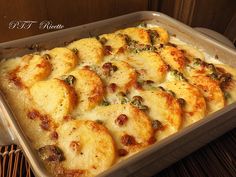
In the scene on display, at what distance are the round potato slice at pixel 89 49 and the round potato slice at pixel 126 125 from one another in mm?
477

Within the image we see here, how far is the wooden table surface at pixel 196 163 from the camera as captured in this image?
1498 mm

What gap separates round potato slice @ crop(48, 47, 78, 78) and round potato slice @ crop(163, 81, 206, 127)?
0.62 metres

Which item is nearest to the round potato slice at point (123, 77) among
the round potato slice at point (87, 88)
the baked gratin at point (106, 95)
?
the baked gratin at point (106, 95)

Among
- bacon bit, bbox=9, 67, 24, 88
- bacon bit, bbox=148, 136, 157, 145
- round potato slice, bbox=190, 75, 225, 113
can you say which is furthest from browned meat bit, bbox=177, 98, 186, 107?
bacon bit, bbox=9, 67, 24, 88

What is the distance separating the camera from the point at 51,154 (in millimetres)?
1334

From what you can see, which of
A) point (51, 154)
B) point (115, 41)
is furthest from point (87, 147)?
point (115, 41)

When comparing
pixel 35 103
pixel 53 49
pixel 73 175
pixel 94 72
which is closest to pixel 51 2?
pixel 53 49

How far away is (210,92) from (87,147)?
86 cm

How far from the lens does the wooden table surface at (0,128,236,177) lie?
4.91 feet

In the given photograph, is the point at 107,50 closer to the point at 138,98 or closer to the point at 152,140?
the point at 138,98

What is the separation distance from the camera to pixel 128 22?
240cm

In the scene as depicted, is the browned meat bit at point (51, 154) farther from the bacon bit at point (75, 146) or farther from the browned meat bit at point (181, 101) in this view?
the browned meat bit at point (181, 101)

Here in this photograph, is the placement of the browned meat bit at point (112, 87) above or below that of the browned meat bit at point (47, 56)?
below

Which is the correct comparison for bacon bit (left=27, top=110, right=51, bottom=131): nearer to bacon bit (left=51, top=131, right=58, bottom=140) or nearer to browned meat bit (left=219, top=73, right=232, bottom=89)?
bacon bit (left=51, top=131, right=58, bottom=140)
